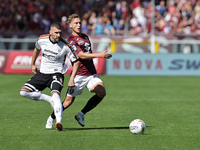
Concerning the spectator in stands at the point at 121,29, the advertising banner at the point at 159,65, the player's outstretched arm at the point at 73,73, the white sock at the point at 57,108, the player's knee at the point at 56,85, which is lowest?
the advertising banner at the point at 159,65

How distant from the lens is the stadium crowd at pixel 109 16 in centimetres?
2255

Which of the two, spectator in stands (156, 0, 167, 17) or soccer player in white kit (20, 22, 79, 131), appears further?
spectator in stands (156, 0, 167, 17)

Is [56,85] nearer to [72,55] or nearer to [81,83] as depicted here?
[72,55]

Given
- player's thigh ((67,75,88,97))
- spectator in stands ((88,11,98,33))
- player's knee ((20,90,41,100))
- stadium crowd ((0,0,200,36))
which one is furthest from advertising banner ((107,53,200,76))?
player's knee ((20,90,41,100))

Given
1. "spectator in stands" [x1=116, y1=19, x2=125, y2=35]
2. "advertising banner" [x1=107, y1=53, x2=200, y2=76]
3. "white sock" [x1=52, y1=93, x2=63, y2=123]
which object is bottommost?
"advertising banner" [x1=107, y1=53, x2=200, y2=76]

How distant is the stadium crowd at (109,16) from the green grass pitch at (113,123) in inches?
387

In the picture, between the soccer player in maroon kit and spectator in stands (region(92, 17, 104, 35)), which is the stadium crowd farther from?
the soccer player in maroon kit

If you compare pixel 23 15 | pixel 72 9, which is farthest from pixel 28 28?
pixel 72 9

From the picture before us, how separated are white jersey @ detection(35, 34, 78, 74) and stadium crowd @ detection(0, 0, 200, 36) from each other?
15201mm

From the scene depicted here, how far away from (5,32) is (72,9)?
4.69 meters

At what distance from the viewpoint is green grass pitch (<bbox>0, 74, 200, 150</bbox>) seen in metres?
5.80

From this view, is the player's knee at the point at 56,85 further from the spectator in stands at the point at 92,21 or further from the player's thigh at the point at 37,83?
the spectator in stands at the point at 92,21

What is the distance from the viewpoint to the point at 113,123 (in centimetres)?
768

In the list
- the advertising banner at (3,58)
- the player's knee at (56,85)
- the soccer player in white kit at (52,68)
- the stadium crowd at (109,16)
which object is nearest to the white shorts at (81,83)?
the soccer player in white kit at (52,68)
